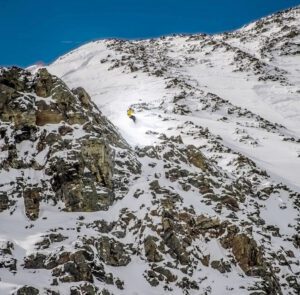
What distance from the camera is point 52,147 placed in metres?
27.1

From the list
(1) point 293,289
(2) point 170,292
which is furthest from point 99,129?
(1) point 293,289

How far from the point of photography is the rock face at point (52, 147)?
25.1m

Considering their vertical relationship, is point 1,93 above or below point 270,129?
below

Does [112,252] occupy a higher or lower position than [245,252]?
higher

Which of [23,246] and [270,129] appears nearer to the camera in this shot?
[23,246]

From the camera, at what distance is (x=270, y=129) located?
5144 cm

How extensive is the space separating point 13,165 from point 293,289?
17.0m

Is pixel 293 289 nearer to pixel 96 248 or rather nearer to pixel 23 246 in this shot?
pixel 96 248

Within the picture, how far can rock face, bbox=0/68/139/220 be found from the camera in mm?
25125

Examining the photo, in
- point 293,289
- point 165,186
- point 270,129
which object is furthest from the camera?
point 270,129

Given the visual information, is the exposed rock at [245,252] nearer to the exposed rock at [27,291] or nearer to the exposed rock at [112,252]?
the exposed rock at [112,252]

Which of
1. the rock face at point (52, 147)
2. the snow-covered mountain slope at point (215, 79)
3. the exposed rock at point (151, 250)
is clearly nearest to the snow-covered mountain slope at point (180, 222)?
the exposed rock at point (151, 250)

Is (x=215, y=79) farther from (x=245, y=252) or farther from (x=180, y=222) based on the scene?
(x=245, y=252)

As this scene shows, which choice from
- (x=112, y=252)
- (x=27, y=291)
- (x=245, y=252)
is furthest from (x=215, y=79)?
(x=27, y=291)
